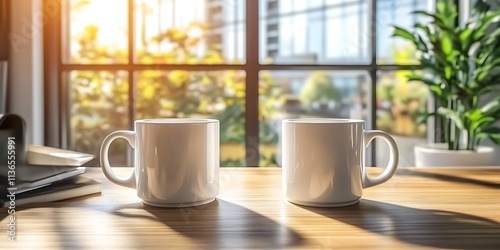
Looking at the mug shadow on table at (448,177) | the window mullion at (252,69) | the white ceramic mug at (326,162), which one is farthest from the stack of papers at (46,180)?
the window mullion at (252,69)

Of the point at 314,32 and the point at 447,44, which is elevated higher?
the point at 314,32

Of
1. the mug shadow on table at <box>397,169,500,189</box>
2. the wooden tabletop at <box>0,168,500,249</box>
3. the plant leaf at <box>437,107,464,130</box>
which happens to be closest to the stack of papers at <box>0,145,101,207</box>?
the wooden tabletop at <box>0,168,500,249</box>

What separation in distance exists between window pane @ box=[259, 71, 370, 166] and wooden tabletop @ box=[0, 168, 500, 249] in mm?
1610

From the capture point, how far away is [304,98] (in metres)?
2.44

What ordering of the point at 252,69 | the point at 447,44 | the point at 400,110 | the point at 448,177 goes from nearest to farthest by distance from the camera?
1. the point at 448,177
2. the point at 447,44
3. the point at 252,69
4. the point at 400,110

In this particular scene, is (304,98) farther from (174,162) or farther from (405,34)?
(174,162)

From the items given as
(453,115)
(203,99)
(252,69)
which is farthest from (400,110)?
(203,99)

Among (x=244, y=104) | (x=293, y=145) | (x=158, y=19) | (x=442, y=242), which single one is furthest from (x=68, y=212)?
(x=158, y=19)

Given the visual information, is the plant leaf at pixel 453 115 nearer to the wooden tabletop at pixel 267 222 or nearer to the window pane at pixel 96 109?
the wooden tabletop at pixel 267 222

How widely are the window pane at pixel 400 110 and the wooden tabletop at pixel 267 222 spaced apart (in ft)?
5.49

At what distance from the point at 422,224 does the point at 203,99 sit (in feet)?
6.32

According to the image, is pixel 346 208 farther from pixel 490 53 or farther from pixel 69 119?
pixel 69 119

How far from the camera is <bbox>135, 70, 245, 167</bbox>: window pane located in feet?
7.50

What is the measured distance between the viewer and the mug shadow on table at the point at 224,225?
1.48 feet
